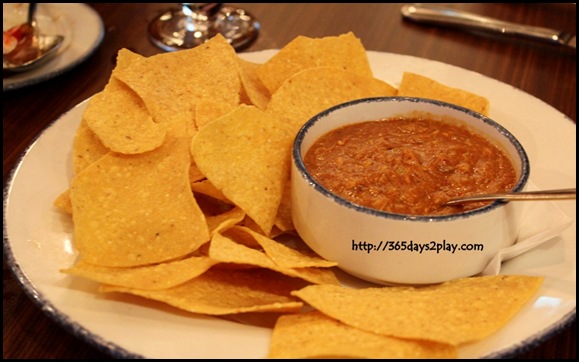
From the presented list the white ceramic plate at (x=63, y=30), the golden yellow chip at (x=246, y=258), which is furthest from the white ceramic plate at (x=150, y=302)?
the white ceramic plate at (x=63, y=30)

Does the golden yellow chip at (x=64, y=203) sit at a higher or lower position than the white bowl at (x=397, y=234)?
lower

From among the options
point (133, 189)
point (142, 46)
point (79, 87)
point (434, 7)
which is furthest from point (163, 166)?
point (434, 7)

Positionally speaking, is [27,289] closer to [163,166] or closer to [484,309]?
[163,166]

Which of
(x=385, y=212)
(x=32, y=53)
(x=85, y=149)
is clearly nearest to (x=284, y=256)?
(x=385, y=212)

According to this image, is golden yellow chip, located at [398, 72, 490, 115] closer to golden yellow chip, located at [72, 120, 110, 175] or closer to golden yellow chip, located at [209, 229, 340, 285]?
golden yellow chip, located at [209, 229, 340, 285]

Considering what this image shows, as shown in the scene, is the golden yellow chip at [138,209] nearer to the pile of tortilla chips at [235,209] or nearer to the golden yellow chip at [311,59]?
the pile of tortilla chips at [235,209]

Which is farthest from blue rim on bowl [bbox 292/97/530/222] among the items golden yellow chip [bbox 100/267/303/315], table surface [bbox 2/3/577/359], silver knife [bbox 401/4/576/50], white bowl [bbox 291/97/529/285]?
silver knife [bbox 401/4/576/50]
